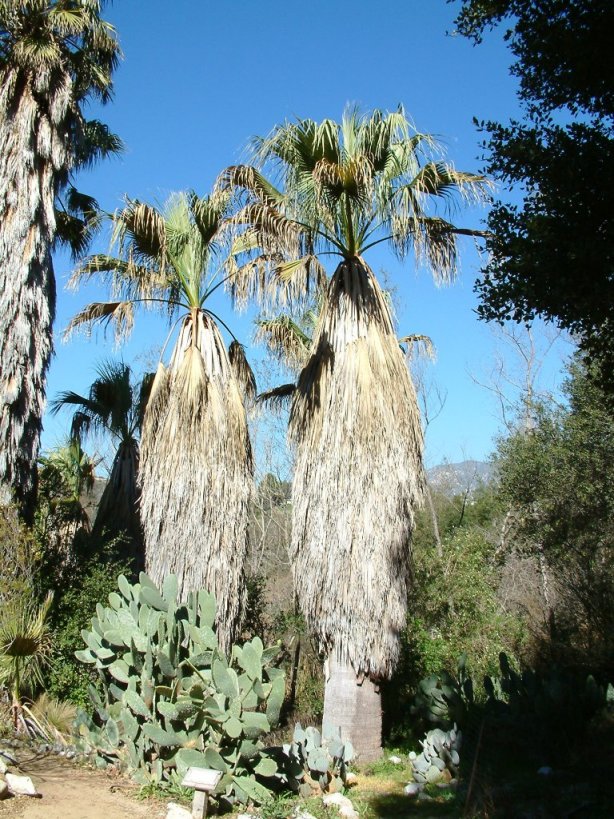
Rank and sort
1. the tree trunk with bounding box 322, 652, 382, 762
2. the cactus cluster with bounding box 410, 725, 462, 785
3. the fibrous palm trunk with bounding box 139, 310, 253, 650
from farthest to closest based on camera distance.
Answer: the fibrous palm trunk with bounding box 139, 310, 253, 650 < the tree trunk with bounding box 322, 652, 382, 762 < the cactus cluster with bounding box 410, 725, 462, 785

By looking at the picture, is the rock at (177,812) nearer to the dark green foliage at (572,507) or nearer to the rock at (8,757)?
the rock at (8,757)

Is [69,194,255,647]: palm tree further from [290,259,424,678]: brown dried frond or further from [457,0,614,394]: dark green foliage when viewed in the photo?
[457,0,614,394]: dark green foliage

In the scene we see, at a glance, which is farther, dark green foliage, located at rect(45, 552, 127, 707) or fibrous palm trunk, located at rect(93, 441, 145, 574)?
fibrous palm trunk, located at rect(93, 441, 145, 574)

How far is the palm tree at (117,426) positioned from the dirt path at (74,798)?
21.8 feet

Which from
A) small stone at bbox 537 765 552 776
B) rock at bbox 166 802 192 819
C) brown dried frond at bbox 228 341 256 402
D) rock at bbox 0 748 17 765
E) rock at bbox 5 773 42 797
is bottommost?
rock at bbox 166 802 192 819

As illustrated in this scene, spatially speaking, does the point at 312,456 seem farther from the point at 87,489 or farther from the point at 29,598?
the point at 87,489

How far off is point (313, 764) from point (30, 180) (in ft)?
27.6

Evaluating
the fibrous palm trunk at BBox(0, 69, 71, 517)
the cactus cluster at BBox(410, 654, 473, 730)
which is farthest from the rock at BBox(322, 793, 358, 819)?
the fibrous palm trunk at BBox(0, 69, 71, 517)

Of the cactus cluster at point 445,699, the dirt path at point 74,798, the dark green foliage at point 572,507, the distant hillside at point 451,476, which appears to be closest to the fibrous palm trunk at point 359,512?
the cactus cluster at point 445,699

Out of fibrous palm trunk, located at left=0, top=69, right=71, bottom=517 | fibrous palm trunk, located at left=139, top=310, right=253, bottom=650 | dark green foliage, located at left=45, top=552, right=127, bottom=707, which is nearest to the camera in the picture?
dark green foliage, located at left=45, top=552, right=127, bottom=707

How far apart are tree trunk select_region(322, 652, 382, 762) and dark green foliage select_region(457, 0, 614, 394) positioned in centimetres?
540

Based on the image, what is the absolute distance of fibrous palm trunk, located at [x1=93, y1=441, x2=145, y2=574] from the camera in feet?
43.5

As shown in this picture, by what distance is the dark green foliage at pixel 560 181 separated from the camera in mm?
5547

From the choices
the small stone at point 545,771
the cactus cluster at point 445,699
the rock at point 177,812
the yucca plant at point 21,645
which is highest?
the yucca plant at point 21,645
